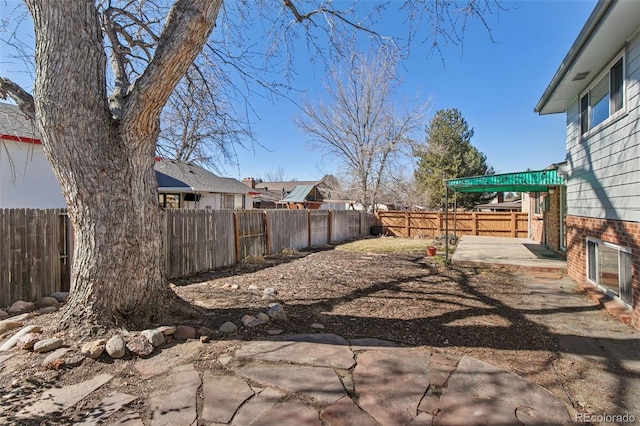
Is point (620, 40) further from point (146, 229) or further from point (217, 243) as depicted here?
point (217, 243)

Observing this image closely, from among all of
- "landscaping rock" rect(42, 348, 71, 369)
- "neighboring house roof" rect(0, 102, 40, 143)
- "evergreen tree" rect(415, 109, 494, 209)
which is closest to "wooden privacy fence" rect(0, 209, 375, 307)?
"neighboring house roof" rect(0, 102, 40, 143)

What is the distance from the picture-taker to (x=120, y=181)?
3340 millimetres

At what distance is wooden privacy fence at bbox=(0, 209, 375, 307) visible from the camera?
469 cm

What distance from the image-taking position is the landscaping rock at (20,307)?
4.26 meters

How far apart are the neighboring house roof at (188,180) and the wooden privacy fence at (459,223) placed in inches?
364

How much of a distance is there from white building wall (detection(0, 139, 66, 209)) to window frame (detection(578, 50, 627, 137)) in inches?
515

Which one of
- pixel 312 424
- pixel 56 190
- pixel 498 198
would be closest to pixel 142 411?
pixel 312 424

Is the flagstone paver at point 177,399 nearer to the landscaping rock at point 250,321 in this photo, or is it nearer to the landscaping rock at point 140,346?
the landscaping rock at point 140,346

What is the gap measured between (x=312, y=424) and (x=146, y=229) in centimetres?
259

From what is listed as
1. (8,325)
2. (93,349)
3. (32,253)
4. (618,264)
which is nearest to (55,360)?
(93,349)

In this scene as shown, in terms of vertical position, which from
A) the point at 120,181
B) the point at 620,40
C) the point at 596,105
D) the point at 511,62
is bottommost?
the point at 120,181

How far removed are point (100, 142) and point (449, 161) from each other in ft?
95.9

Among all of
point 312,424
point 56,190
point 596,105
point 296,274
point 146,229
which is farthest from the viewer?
point 56,190

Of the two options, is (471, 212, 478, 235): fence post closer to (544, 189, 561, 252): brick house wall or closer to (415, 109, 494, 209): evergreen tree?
(544, 189, 561, 252): brick house wall
